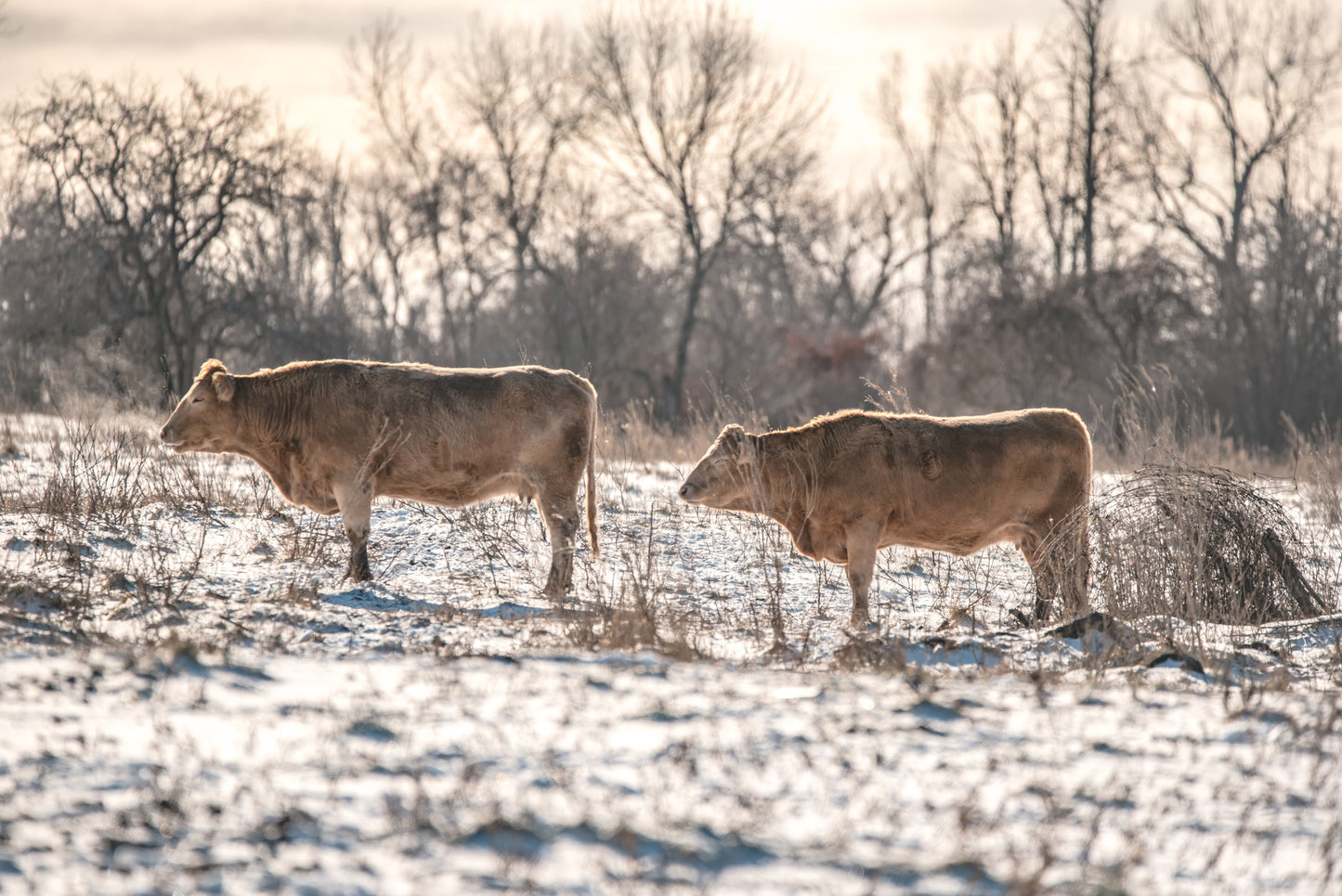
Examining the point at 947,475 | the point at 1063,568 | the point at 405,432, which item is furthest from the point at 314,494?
the point at 1063,568

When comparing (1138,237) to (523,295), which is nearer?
(1138,237)

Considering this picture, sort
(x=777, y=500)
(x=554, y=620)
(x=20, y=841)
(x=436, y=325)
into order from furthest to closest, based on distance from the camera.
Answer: (x=436, y=325) < (x=777, y=500) < (x=554, y=620) < (x=20, y=841)

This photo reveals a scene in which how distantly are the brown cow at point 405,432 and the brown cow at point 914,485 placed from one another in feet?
3.62

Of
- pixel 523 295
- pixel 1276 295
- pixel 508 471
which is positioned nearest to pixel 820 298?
pixel 523 295

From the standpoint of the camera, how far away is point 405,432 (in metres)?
8.42

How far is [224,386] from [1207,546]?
739cm

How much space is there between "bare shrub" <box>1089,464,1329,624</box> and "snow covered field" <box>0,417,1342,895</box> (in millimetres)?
774

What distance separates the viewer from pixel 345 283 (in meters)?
47.6

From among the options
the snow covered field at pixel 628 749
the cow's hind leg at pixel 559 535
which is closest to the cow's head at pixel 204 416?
the snow covered field at pixel 628 749

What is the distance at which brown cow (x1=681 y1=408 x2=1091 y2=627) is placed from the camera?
802 centimetres

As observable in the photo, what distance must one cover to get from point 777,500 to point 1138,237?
88.5 feet

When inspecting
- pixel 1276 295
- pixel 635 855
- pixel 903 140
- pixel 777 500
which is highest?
pixel 903 140

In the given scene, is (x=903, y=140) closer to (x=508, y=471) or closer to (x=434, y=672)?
(x=508, y=471)

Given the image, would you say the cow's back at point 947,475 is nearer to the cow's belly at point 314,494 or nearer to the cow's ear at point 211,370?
the cow's belly at point 314,494
